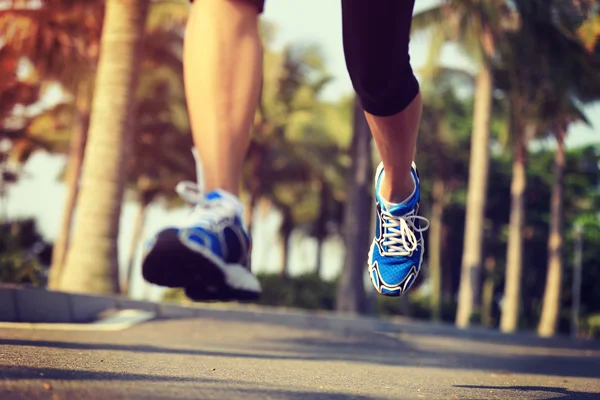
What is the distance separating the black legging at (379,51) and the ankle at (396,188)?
0.33m

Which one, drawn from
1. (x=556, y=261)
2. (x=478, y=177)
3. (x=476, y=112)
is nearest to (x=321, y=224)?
(x=556, y=261)

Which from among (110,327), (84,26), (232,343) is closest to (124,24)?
(110,327)

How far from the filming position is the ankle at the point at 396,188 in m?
2.69

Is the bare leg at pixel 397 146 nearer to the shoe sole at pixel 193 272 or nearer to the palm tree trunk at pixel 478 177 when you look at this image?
the shoe sole at pixel 193 272

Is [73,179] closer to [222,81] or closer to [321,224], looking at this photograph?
[321,224]

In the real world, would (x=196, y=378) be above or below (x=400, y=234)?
below

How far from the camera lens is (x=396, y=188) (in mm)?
2697

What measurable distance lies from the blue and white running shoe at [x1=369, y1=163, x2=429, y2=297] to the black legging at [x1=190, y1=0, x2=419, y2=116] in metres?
0.41

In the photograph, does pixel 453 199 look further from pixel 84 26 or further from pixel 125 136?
pixel 125 136

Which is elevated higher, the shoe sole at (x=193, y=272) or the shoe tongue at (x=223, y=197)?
the shoe tongue at (x=223, y=197)

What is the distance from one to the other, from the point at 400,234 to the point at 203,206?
0.74 m

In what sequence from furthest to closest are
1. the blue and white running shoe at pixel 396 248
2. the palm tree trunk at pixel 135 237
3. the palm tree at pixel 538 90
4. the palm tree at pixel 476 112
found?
the palm tree trunk at pixel 135 237
the palm tree at pixel 476 112
the palm tree at pixel 538 90
the blue and white running shoe at pixel 396 248

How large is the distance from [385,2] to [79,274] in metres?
9.09

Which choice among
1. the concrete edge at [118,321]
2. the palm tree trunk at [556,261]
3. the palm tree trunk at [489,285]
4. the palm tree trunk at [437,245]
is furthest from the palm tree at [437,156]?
the concrete edge at [118,321]
